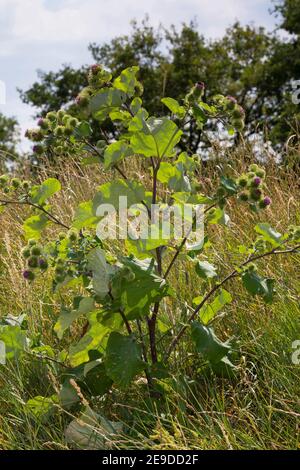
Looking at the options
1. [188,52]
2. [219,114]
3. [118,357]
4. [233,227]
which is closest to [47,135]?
[219,114]

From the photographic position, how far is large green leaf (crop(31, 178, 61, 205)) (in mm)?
2594

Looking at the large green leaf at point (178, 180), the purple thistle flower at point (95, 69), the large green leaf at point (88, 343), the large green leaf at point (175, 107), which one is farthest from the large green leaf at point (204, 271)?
the purple thistle flower at point (95, 69)

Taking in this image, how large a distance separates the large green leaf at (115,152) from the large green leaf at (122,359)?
598mm

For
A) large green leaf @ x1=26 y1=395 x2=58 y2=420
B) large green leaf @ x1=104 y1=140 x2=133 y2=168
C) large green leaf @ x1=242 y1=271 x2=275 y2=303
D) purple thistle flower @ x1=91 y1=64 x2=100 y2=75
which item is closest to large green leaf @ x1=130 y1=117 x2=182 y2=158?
large green leaf @ x1=104 y1=140 x2=133 y2=168

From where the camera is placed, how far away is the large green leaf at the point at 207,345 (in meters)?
2.51

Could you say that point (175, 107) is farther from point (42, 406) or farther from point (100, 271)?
point (42, 406)

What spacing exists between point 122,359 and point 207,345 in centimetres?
31

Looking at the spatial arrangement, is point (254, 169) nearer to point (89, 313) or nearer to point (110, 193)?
point (110, 193)

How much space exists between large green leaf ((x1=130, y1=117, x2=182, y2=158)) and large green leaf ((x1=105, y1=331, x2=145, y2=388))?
0.64m

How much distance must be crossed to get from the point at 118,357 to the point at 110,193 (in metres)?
0.55

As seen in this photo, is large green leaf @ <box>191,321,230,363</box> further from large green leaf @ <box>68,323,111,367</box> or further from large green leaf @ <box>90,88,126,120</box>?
large green leaf @ <box>90,88,126,120</box>

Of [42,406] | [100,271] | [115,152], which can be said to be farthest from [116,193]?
[42,406]
